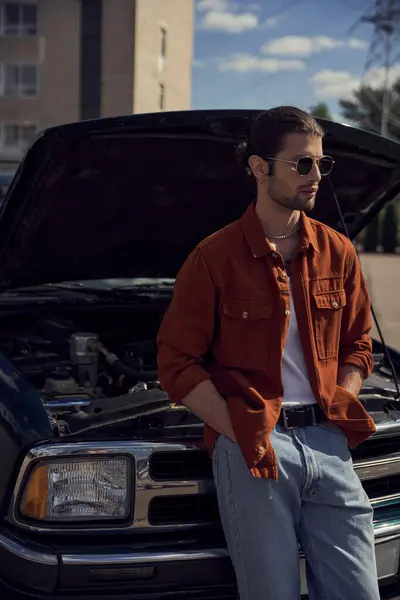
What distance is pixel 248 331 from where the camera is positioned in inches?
81.7

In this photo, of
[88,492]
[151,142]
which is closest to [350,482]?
[88,492]

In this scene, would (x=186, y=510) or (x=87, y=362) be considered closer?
(x=186, y=510)

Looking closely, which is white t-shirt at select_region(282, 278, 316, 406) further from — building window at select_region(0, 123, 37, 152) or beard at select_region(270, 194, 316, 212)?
building window at select_region(0, 123, 37, 152)

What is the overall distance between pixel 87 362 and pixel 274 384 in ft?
4.77

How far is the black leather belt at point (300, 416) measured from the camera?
2.11m

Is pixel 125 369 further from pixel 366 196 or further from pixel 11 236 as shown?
Answer: pixel 366 196

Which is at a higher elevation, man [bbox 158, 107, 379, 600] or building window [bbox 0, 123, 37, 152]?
building window [bbox 0, 123, 37, 152]

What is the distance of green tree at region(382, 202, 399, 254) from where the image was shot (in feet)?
106

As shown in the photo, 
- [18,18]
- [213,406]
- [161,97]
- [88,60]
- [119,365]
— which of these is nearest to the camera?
[213,406]

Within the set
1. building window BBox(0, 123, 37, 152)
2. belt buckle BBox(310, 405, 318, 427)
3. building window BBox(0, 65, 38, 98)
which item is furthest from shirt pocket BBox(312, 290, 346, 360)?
building window BBox(0, 65, 38, 98)

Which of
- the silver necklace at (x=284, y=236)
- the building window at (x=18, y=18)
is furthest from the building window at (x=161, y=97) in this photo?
the silver necklace at (x=284, y=236)

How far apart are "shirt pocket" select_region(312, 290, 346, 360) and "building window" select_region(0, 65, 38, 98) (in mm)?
37667

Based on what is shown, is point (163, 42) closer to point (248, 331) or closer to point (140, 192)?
point (140, 192)

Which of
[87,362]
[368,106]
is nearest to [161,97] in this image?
[87,362]
